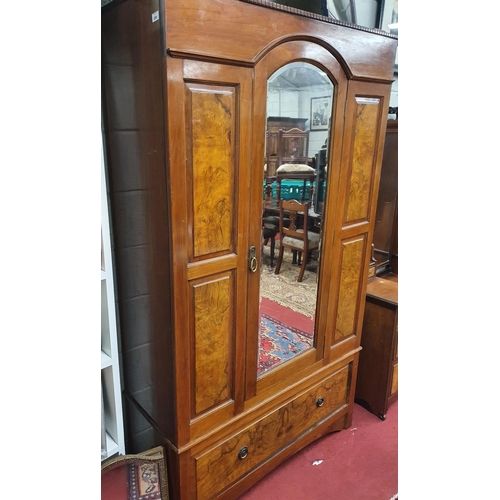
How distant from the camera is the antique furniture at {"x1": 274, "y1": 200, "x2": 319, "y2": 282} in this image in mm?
1411

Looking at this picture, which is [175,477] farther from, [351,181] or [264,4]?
[264,4]

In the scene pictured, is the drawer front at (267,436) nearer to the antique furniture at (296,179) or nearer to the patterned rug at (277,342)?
the patterned rug at (277,342)

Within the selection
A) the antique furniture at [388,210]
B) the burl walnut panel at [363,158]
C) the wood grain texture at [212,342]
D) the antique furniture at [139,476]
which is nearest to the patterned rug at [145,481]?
the antique furniture at [139,476]

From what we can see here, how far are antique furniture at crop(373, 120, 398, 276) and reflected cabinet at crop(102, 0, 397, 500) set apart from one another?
47 cm

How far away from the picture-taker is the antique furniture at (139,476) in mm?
1329

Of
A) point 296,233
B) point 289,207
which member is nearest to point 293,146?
point 289,207

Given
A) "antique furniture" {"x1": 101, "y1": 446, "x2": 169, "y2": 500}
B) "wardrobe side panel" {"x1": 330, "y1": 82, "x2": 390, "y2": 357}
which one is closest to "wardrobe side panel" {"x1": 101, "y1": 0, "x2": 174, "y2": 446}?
"antique furniture" {"x1": 101, "y1": 446, "x2": 169, "y2": 500}

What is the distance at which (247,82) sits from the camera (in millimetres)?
1104

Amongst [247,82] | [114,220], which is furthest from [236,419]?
[247,82]

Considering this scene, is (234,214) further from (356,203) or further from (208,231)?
(356,203)

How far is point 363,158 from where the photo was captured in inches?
60.5

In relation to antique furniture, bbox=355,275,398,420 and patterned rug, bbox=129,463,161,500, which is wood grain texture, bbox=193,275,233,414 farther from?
antique furniture, bbox=355,275,398,420

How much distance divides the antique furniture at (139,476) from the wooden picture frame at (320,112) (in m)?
1.25

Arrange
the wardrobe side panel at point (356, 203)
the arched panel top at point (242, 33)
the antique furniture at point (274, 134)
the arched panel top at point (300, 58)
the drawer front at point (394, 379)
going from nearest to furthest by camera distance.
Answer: the arched panel top at point (242, 33) → the arched panel top at point (300, 58) → the antique furniture at point (274, 134) → the wardrobe side panel at point (356, 203) → the drawer front at point (394, 379)
